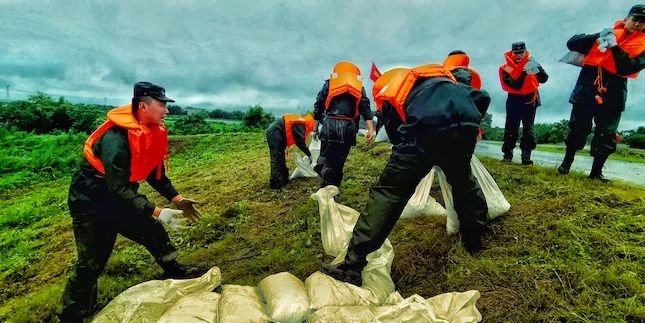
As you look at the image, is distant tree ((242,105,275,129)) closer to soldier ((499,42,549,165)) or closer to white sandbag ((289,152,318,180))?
white sandbag ((289,152,318,180))

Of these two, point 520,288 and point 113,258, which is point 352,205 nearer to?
point 520,288

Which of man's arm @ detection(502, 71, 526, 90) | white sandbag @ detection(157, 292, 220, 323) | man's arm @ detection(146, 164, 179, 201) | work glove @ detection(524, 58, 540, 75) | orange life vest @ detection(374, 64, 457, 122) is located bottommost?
white sandbag @ detection(157, 292, 220, 323)

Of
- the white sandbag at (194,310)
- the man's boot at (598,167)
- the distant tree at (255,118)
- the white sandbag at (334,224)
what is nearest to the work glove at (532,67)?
the man's boot at (598,167)

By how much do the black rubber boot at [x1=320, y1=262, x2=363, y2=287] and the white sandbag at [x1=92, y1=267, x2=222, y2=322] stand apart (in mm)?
831

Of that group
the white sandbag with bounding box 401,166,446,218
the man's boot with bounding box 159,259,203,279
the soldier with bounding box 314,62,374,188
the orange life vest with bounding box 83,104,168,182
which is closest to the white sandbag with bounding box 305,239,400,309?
the white sandbag with bounding box 401,166,446,218

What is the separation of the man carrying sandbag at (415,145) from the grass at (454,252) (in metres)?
0.55

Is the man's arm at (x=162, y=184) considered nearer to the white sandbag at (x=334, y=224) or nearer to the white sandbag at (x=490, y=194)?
the white sandbag at (x=334, y=224)

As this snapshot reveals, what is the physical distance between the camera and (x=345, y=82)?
4449 millimetres

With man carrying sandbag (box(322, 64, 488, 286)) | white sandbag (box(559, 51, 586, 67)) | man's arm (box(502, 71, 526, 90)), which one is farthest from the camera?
man's arm (box(502, 71, 526, 90))

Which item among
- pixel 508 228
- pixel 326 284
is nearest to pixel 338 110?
pixel 508 228

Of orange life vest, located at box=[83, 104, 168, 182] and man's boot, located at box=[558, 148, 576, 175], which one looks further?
man's boot, located at box=[558, 148, 576, 175]

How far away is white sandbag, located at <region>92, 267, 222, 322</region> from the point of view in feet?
7.35

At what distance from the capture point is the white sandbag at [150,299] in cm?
224

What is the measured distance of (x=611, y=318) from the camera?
78.7 inches
